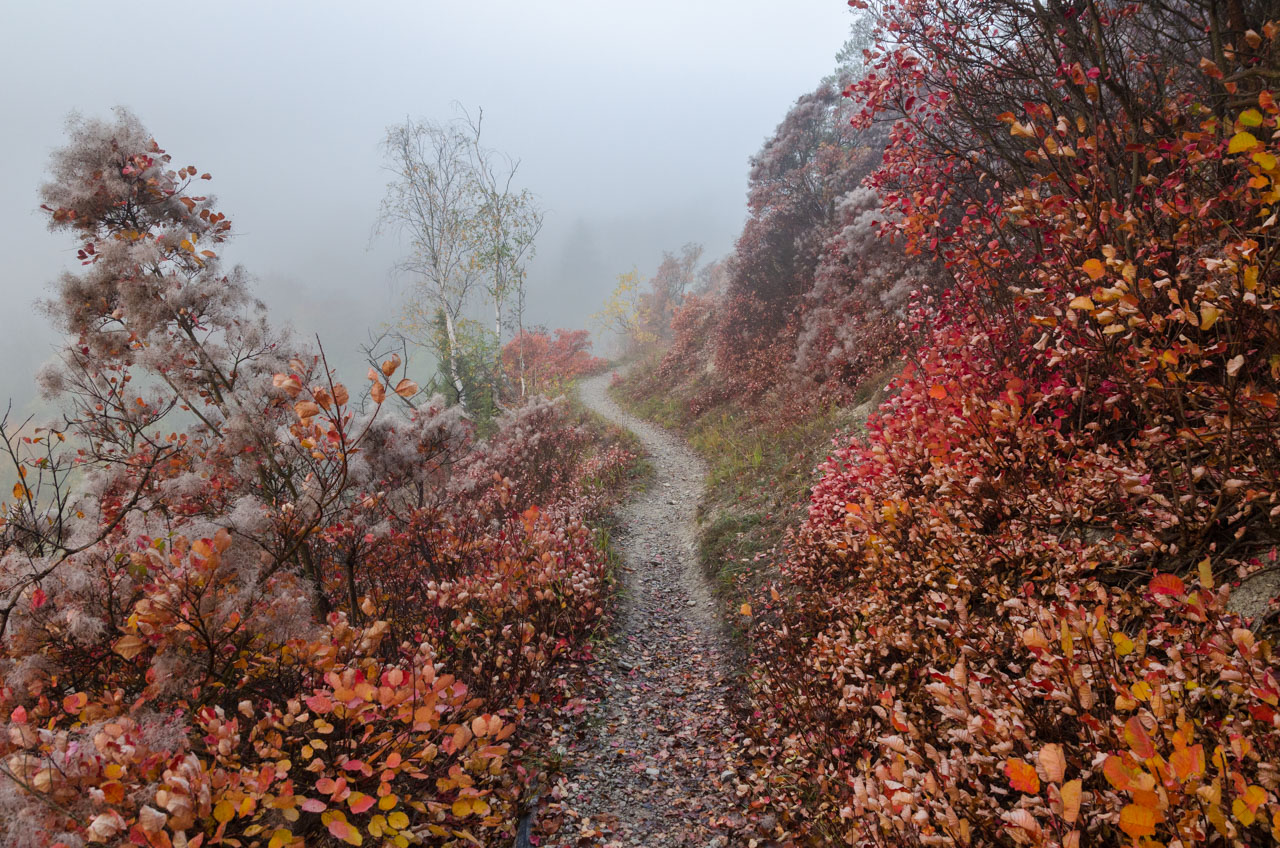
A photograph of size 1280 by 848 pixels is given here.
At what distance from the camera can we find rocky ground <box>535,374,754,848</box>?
397cm

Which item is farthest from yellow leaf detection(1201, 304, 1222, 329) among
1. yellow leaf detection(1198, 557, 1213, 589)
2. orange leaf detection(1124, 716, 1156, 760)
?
orange leaf detection(1124, 716, 1156, 760)

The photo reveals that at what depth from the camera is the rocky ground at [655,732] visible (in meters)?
3.97

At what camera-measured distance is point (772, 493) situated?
934 cm

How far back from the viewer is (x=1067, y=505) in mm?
3797

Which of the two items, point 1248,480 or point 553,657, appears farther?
point 553,657

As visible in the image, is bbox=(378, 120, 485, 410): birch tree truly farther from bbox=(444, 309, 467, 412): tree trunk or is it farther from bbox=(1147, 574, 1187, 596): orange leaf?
bbox=(1147, 574, 1187, 596): orange leaf

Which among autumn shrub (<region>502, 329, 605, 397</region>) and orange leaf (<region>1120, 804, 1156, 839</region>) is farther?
autumn shrub (<region>502, 329, 605, 397</region>)

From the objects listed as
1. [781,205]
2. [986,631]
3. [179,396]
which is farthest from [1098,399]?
[781,205]

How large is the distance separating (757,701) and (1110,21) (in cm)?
670

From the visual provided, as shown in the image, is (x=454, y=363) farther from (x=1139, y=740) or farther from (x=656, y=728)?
(x=1139, y=740)

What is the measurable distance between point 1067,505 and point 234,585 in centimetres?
561

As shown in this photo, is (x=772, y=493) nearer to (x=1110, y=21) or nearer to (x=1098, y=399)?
(x=1098, y=399)

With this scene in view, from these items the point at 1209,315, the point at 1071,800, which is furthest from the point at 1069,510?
the point at 1071,800

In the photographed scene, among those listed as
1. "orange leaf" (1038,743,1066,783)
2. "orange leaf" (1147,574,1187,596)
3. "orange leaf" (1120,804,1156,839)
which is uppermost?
"orange leaf" (1038,743,1066,783)
